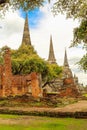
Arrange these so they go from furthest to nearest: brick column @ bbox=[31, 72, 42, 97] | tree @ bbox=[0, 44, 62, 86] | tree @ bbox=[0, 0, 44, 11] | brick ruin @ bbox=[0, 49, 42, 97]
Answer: tree @ bbox=[0, 44, 62, 86] → brick column @ bbox=[31, 72, 42, 97] → brick ruin @ bbox=[0, 49, 42, 97] → tree @ bbox=[0, 0, 44, 11]

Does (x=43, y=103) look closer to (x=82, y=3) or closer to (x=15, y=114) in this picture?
(x=15, y=114)

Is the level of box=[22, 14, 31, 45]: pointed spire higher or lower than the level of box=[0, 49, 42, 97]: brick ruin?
higher

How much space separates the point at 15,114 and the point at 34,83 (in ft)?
62.7

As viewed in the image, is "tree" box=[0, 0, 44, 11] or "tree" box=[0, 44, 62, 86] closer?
"tree" box=[0, 0, 44, 11]

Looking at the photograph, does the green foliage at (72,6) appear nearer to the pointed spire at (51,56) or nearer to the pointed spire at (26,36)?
the pointed spire at (26,36)

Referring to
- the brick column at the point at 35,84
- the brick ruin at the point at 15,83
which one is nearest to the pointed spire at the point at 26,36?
the brick ruin at the point at 15,83

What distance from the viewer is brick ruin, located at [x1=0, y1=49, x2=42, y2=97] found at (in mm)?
35938

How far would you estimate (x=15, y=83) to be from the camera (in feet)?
125

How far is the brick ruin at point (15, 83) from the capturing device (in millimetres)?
35938

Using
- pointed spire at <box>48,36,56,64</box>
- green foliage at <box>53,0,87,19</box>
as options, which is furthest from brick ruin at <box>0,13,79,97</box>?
pointed spire at <box>48,36,56,64</box>

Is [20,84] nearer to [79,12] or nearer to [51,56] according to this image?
[79,12]

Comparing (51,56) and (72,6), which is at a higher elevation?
(51,56)

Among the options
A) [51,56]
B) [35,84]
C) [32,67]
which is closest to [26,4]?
[35,84]

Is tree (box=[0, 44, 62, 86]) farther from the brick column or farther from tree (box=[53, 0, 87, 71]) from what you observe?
tree (box=[53, 0, 87, 71])
